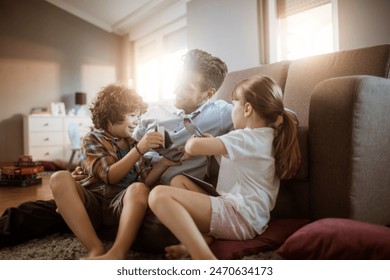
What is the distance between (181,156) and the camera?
0.98 m

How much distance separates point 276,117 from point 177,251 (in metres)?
0.44

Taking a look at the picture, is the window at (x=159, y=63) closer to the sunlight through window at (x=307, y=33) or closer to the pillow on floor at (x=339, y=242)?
the sunlight through window at (x=307, y=33)

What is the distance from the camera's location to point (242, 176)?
0.87 m

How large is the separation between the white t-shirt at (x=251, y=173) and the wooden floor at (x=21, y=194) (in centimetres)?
140

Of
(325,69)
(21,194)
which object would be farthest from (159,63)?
(325,69)

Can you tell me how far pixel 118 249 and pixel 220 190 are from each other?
0.31 meters

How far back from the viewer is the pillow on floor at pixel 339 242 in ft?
2.39

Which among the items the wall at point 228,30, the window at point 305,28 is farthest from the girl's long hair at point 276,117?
the wall at point 228,30

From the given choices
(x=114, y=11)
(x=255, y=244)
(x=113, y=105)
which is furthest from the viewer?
(x=114, y=11)

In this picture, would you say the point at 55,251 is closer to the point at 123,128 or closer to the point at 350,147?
the point at 123,128

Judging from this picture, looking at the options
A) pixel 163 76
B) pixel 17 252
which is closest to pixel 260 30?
pixel 163 76

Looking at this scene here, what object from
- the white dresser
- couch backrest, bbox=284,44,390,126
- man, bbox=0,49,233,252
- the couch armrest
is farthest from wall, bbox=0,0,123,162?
the couch armrest

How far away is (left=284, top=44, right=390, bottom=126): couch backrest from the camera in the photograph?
121 cm

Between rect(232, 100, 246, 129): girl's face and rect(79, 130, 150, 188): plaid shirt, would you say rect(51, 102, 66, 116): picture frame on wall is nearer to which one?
rect(79, 130, 150, 188): plaid shirt
